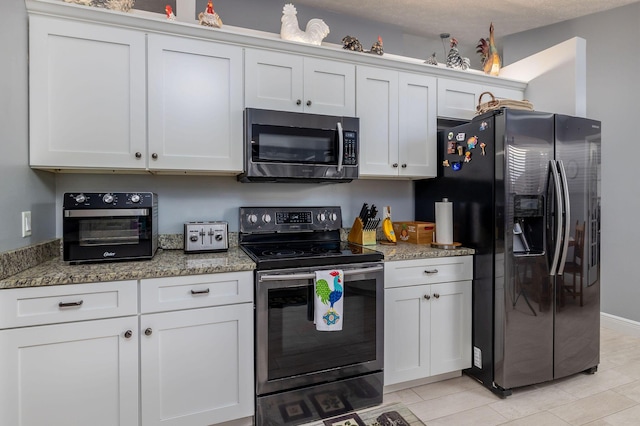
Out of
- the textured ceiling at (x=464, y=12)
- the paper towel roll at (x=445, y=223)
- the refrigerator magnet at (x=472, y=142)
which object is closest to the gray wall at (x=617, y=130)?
the textured ceiling at (x=464, y=12)

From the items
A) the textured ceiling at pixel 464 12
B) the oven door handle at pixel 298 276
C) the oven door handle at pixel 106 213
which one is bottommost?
the oven door handle at pixel 298 276

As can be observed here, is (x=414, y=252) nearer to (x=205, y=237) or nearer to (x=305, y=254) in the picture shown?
(x=305, y=254)

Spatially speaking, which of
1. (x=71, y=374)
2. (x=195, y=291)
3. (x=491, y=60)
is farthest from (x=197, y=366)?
(x=491, y=60)

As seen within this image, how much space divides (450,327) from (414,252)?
59cm

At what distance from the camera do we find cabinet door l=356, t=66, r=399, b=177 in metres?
2.45

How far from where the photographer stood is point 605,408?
2092mm

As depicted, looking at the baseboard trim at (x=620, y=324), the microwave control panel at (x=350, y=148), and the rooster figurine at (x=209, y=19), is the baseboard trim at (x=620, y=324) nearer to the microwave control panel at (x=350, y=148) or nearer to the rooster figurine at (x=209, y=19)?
the microwave control panel at (x=350, y=148)

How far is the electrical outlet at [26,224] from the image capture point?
1684 mm

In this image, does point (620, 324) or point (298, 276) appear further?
point (620, 324)

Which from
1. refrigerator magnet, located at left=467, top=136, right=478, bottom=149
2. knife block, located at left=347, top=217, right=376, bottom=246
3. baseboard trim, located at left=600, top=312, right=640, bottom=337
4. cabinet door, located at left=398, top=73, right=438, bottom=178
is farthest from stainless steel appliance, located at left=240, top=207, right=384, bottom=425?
baseboard trim, located at left=600, top=312, right=640, bottom=337

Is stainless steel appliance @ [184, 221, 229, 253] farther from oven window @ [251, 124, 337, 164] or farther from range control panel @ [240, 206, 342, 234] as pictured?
oven window @ [251, 124, 337, 164]

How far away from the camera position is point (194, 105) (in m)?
2.04

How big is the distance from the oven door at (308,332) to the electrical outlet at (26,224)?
3.75 feet

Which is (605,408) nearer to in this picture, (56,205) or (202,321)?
(202,321)
